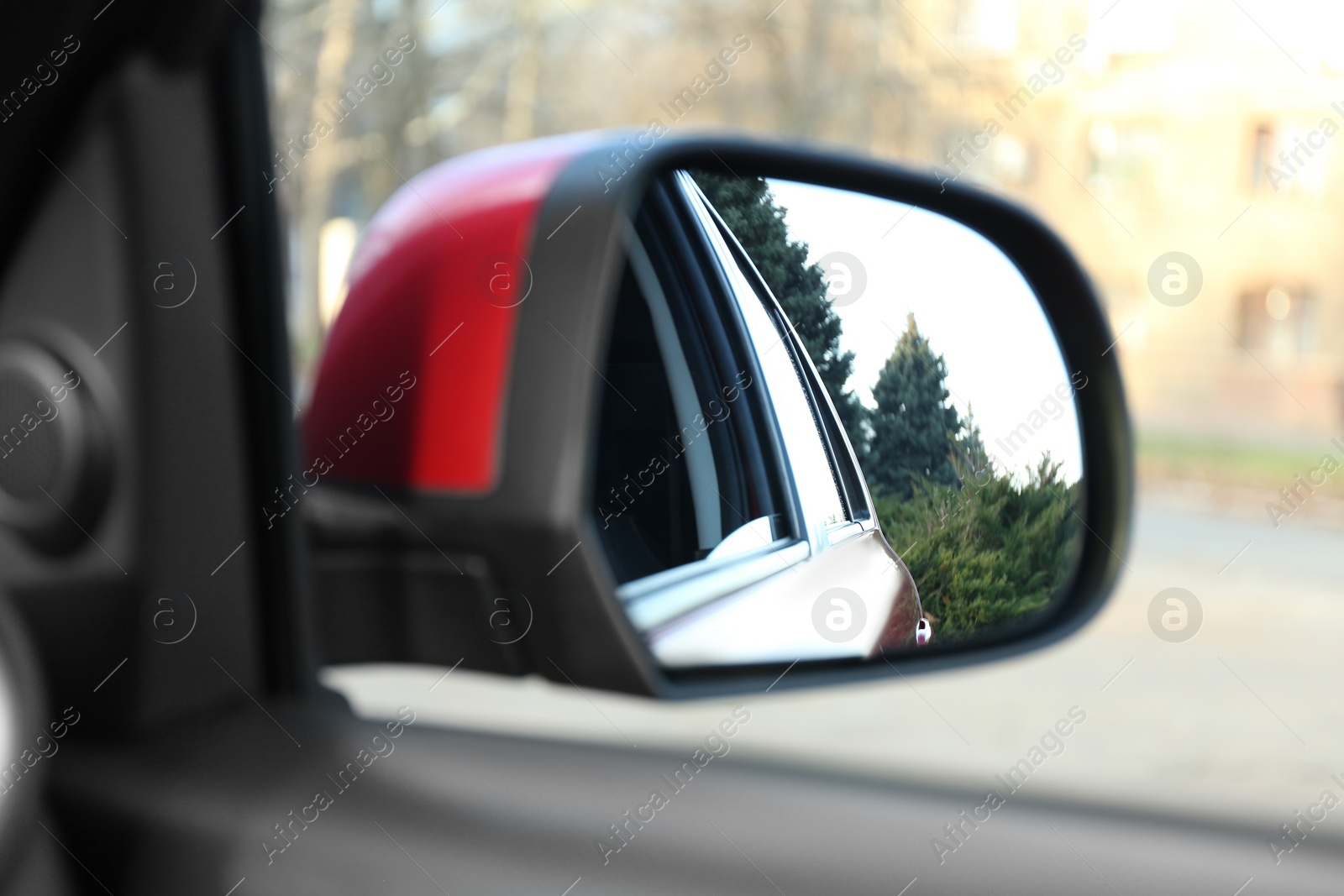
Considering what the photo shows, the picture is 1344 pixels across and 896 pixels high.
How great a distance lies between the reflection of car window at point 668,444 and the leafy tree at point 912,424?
171 mm

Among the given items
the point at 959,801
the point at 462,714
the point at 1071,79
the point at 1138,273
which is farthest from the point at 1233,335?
the point at 959,801

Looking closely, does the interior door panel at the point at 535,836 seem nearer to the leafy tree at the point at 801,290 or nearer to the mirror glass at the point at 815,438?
the mirror glass at the point at 815,438

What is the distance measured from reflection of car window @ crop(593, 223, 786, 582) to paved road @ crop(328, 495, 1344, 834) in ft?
9.09

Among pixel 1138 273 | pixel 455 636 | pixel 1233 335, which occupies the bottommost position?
pixel 1233 335

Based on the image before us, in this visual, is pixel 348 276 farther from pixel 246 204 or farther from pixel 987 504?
pixel 987 504

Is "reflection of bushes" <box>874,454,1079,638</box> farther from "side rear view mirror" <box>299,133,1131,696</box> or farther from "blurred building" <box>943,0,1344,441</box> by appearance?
"blurred building" <box>943,0,1344,441</box>

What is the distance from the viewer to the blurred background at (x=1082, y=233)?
5.38 meters

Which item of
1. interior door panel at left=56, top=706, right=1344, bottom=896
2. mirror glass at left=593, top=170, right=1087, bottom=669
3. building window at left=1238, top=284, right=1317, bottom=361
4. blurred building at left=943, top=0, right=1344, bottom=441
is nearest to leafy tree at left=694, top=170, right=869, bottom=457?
mirror glass at left=593, top=170, right=1087, bottom=669

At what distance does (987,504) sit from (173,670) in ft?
2.95

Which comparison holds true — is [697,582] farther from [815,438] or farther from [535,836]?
[535,836]

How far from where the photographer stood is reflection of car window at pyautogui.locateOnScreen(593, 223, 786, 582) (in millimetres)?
1148

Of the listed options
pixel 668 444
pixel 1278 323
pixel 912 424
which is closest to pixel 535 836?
pixel 668 444

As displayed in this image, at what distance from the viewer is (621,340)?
3.88 feet

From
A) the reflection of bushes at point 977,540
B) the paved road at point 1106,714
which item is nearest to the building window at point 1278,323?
the paved road at point 1106,714
